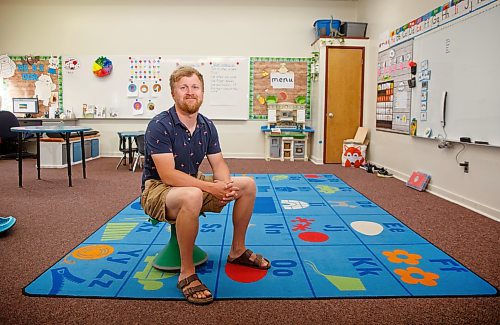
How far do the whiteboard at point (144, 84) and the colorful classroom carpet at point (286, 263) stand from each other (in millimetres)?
4028

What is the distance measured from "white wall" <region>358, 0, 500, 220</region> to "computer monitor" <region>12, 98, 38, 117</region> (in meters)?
5.65

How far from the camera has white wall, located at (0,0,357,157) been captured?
705 cm

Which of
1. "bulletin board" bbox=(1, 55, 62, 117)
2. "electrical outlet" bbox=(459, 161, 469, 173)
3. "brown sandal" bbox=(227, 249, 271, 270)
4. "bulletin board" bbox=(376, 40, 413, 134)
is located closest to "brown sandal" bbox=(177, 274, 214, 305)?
"brown sandal" bbox=(227, 249, 271, 270)

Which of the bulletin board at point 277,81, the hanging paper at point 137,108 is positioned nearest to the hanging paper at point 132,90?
the hanging paper at point 137,108

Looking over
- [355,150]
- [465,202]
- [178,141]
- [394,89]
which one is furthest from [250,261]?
[355,150]

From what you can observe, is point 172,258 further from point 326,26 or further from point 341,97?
point 326,26

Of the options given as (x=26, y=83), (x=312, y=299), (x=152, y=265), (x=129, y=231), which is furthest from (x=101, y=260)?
(x=26, y=83)

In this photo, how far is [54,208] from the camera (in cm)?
355

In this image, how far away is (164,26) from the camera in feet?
23.2

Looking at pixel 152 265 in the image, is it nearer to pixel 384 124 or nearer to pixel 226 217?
pixel 226 217

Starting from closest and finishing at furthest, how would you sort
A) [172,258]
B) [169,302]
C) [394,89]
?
1. [169,302]
2. [172,258]
3. [394,89]

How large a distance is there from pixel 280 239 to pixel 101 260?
44.5 inches

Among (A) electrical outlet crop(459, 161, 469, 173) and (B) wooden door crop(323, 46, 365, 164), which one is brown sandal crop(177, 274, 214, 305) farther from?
(B) wooden door crop(323, 46, 365, 164)

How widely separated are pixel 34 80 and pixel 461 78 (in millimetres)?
6689
